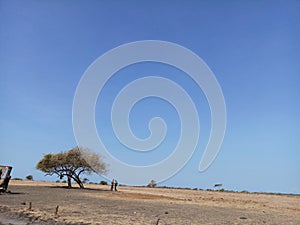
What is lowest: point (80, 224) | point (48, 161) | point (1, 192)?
point (80, 224)

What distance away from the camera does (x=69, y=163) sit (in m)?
63.4

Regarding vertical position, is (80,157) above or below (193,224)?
above

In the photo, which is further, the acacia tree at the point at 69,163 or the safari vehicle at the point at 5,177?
the acacia tree at the point at 69,163

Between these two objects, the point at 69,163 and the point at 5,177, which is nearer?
the point at 5,177

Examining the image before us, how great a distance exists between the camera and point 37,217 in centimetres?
1830

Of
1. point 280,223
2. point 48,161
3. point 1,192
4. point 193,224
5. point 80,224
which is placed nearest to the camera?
point 80,224

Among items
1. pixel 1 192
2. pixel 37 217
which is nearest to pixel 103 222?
pixel 37 217

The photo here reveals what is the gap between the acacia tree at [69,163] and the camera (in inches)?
2490

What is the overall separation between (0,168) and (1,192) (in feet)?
8.54

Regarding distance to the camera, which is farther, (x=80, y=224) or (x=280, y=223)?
(x=280, y=223)

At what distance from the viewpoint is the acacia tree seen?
6325cm

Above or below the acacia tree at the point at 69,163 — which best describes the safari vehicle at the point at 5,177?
below

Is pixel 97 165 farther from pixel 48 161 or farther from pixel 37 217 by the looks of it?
pixel 37 217

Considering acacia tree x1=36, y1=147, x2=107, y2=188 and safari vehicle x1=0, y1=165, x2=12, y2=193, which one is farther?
acacia tree x1=36, y1=147, x2=107, y2=188
